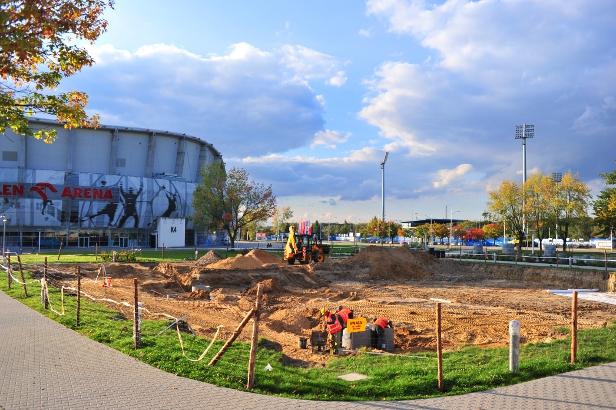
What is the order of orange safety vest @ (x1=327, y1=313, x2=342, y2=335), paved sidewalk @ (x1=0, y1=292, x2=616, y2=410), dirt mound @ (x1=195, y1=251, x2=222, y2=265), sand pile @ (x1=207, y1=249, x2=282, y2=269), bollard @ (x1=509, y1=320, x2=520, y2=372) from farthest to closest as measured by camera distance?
dirt mound @ (x1=195, y1=251, x2=222, y2=265) → sand pile @ (x1=207, y1=249, x2=282, y2=269) → orange safety vest @ (x1=327, y1=313, x2=342, y2=335) → bollard @ (x1=509, y1=320, x2=520, y2=372) → paved sidewalk @ (x1=0, y1=292, x2=616, y2=410)

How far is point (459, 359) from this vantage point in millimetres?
9305

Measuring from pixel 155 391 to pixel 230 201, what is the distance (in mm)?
51150

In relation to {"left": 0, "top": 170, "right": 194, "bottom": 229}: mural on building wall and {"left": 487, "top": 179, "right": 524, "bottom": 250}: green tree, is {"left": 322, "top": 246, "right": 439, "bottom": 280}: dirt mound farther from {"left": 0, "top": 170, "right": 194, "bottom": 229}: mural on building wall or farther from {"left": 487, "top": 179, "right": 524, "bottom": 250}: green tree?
{"left": 0, "top": 170, "right": 194, "bottom": 229}: mural on building wall

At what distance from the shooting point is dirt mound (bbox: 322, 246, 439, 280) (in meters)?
33.2

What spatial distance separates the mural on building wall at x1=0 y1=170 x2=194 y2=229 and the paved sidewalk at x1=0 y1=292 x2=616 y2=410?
61.2 m

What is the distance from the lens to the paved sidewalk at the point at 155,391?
249 inches

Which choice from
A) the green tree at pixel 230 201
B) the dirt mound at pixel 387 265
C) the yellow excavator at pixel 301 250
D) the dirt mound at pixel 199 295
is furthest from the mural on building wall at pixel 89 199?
the dirt mound at pixel 199 295

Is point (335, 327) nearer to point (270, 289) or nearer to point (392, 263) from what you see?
point (270, 289)

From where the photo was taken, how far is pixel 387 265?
34.5m

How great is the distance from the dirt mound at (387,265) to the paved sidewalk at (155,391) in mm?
25105

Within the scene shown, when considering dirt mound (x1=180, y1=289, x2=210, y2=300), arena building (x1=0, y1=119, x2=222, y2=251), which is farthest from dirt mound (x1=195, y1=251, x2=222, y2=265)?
arena building (x1=0, y1=119, x2=222, y2=251)

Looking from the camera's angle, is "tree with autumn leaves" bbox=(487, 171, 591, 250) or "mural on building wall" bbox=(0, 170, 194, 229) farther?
"mural on building wall" bbox=(0, 170, 194, 229)

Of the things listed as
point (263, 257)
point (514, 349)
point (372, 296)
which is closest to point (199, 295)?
point (372, 296)

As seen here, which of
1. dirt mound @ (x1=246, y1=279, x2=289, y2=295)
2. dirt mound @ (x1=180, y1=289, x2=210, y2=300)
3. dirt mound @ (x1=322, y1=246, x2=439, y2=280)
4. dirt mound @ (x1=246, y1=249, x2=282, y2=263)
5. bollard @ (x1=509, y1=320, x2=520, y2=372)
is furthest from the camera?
dirt mound @ (x1=246, y1=249, x2=282, y2=263)
